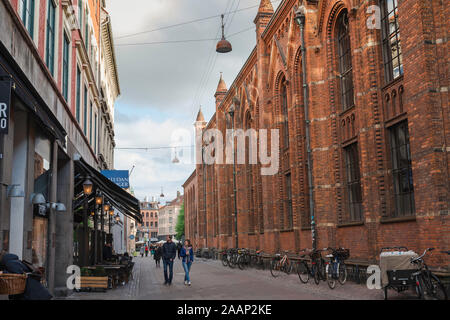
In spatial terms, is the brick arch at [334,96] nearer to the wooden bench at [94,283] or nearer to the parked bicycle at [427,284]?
the parked bicycle at [427,284]

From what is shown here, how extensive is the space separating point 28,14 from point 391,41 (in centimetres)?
1079

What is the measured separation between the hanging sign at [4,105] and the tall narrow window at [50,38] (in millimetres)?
5615

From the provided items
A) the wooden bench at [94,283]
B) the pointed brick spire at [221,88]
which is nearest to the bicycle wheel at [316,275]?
the wooden bench at [94,283]

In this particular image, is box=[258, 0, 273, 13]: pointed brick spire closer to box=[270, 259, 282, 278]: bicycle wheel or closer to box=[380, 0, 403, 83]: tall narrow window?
box=[380, 0, 403, 83]: tall narrow window

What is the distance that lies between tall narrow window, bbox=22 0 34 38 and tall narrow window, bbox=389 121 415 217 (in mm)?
10604

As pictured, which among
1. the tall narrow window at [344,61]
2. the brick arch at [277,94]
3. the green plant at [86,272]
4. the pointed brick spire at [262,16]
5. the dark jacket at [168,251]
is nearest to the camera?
the green plant at [86,272]

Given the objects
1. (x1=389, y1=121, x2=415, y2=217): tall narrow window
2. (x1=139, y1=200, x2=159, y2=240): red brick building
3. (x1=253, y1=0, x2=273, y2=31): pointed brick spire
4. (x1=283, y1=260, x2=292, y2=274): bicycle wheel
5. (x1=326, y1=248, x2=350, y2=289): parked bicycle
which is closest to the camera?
(x1=389, y1=121, x2=415, y2=217): tall narrow window

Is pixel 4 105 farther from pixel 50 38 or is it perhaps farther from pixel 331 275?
pixel 331 275

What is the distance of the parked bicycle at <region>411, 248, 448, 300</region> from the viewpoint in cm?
1043

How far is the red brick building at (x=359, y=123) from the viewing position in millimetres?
12344

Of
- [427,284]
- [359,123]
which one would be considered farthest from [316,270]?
[427,284]

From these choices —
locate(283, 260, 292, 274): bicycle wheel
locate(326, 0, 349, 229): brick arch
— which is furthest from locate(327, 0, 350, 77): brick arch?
locate(283, 260, 292, 274): bicycle wheel

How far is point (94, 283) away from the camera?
46.8 ft
